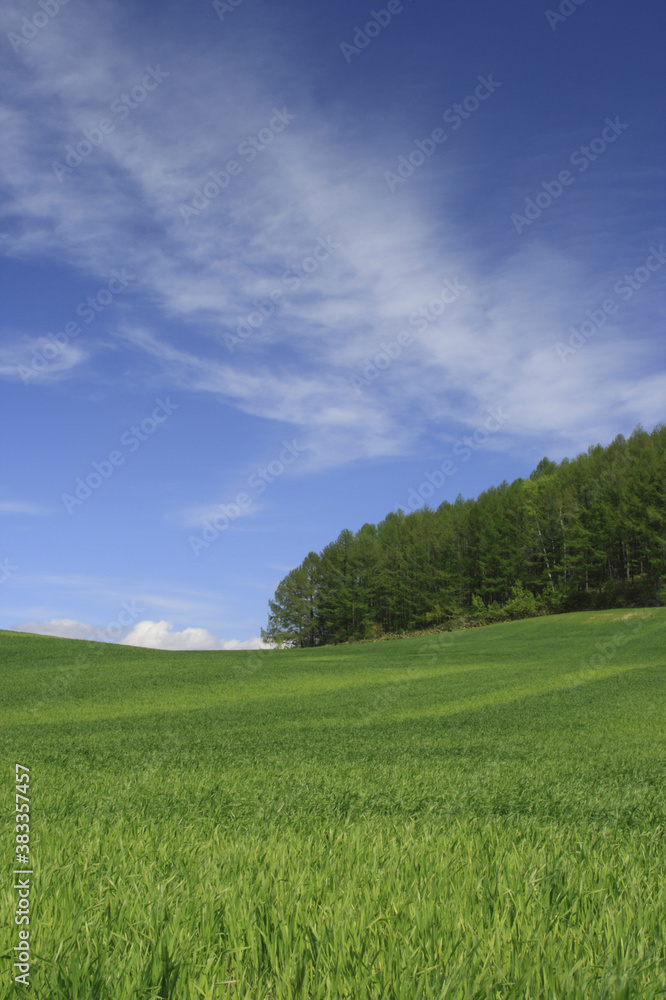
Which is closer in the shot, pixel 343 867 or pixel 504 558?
pixel 343 867

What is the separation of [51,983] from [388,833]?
116 inches

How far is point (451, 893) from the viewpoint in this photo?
2.82 m

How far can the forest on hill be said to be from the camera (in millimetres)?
72688

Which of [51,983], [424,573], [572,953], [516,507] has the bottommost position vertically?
[572,953]

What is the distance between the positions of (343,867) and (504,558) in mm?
85250

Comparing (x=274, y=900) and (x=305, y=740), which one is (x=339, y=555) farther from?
(x=274, y=900)

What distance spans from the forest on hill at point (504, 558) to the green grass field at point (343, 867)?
207 feet

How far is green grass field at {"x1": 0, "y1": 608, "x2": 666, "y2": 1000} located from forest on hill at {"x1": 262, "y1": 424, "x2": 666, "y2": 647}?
63.0m

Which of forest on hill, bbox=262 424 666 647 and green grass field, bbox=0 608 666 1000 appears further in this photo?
forest on hill, bbox=262 424 666 647

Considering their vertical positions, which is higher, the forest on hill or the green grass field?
the forest on hill

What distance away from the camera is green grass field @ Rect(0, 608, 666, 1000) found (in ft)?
6.64

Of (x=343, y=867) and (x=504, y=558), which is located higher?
(x=504, y=558)

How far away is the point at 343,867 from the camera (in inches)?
129

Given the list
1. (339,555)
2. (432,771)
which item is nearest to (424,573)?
(339,555)
